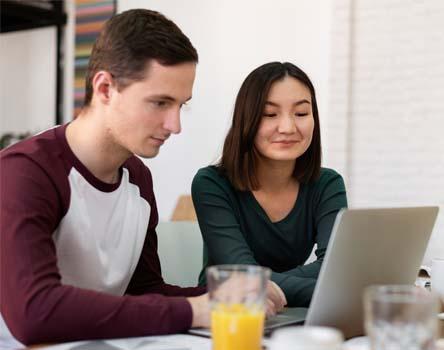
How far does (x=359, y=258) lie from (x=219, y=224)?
1.97 feet

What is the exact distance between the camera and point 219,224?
1.42 m

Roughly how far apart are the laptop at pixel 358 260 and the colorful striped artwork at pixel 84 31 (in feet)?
10.1

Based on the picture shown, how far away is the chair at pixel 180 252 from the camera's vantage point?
1.59 m

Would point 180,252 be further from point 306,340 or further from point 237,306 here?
point 306,340

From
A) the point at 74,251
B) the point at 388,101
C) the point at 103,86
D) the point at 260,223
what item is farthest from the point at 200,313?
the point at 388,101

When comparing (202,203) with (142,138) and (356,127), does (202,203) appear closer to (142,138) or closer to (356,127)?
(142,138)

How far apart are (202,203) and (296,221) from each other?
259 millimetres

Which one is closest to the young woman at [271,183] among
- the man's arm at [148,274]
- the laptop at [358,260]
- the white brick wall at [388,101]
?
the man's arm at [148,274]

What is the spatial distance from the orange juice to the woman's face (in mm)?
770

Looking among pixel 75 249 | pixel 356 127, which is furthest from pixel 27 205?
pixel 356 127

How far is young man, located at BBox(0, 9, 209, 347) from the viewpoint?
86 cm

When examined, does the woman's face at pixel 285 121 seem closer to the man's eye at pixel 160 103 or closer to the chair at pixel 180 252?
the chair at pixel 180 252

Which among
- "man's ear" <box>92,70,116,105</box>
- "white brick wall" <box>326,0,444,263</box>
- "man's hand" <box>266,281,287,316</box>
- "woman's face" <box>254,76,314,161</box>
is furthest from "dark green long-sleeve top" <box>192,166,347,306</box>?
"white brick wall" <box>326,0,444,263</box>

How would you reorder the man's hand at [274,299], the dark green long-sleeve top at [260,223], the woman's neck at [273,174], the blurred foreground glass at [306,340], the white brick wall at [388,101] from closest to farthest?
the blurred foreground glass at [306,340], the man's hand at [274,299], the dark green long-sleeve top at [260,223], the woman's neck at [273,174], the white brick wall at [388,101]
